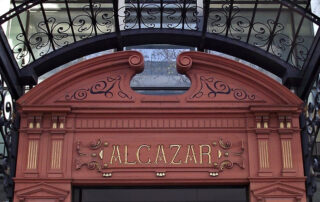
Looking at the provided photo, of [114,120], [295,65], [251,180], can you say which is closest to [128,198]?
[114,120]

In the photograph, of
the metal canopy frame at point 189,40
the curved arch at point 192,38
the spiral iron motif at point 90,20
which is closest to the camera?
the metal canopy frame at point 189,40

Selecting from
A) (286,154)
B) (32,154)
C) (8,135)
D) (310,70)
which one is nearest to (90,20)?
(8,135)

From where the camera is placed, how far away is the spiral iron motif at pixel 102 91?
26.8ft

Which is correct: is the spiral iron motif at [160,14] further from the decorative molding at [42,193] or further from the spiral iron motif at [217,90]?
the decorative molding at [42,193]

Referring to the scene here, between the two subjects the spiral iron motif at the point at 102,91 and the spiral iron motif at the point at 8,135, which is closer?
the spiral iron motif at the point at 8,135

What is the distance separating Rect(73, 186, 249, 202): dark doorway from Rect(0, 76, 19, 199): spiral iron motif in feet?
3.39

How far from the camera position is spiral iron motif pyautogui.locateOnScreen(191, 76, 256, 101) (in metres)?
8.17

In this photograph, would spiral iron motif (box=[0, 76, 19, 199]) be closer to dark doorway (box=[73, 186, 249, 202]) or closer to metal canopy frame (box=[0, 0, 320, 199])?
metal canopy frame (box=[0, 0, 320, 199])

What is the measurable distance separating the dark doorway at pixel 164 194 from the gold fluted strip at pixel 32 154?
80 cm

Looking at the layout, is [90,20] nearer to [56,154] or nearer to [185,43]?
[185,43]

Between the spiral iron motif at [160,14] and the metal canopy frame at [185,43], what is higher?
the spiral iron motif at [160,14]

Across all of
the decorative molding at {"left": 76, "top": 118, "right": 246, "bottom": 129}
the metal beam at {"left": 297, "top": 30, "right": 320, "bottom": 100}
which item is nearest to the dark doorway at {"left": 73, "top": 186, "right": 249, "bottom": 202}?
the decorative molding at {"left": 76, "top": 118, "right": 246, "bottom": 129}

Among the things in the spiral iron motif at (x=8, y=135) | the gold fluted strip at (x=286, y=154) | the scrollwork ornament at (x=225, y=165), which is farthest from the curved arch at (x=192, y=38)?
the scrollwork ornament at (x=225, y=165)

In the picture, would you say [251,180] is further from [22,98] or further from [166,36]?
[22,98]
